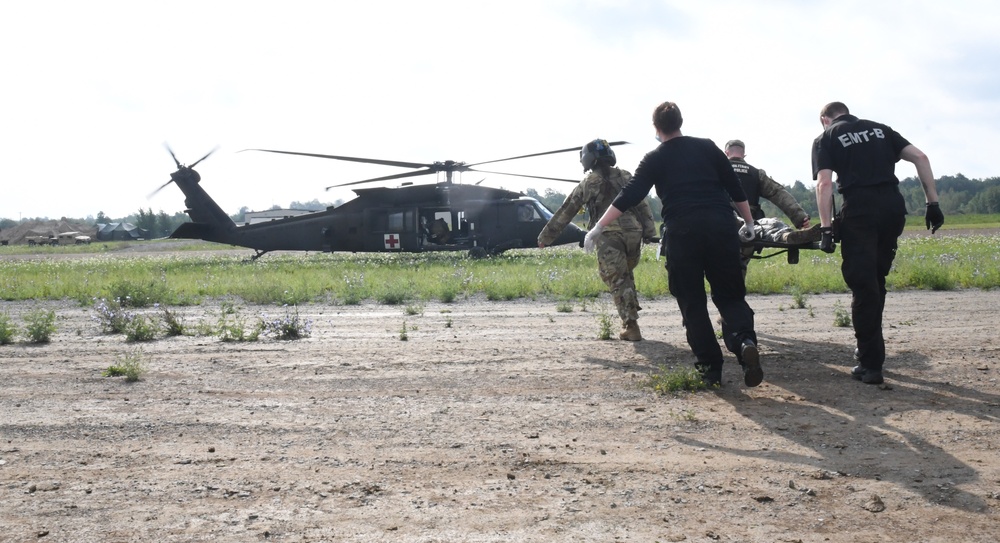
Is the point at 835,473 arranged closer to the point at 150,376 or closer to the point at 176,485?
the point at 176,485

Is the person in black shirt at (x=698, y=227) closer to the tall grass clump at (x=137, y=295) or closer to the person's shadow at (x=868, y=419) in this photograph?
the person's shadow at (x=868, y=419)

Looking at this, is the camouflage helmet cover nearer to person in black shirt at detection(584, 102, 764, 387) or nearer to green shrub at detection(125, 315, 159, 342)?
person in black shirt at detection(584, 102, 764, 387)

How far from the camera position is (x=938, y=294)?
40.1 feet

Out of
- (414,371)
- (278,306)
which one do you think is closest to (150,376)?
(414,371)

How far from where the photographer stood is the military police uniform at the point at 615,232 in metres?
8.11

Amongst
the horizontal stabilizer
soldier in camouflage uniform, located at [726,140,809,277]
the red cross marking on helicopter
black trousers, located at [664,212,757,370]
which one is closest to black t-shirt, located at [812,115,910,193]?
black trousers, located at [664,212,757,370]

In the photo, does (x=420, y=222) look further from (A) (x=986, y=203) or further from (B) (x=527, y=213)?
(A) (x=986, y=203)

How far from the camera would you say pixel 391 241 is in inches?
1032

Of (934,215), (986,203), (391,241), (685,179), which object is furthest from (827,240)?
(986,203)

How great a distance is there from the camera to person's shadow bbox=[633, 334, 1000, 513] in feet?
12.9

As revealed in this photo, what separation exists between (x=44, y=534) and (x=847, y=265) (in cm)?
525

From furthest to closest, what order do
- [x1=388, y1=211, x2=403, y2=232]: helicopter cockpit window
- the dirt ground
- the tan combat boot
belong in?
1. [x1=388, y1=211, x2=403, y2=232]: helicopter cockpit window
2. the tan combat boot
3. the dirt ground

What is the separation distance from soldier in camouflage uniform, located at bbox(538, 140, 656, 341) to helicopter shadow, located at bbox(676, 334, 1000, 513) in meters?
1.63

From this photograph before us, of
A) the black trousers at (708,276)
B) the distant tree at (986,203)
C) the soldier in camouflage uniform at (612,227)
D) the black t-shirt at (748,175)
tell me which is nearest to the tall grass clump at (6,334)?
the soldier in camouflage uniform at (612,227)
